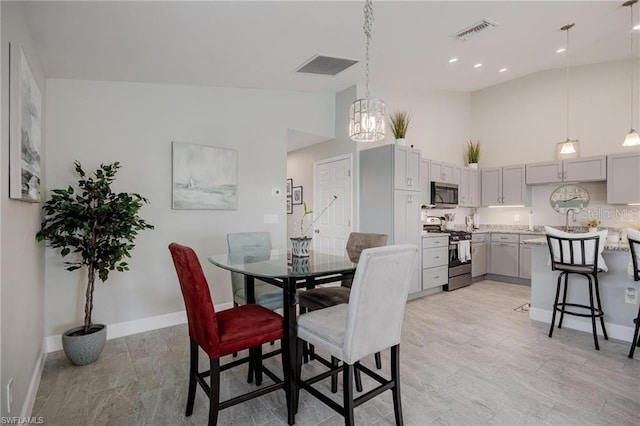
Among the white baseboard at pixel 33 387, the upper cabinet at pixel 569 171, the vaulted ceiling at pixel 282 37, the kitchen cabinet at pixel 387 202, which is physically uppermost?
the vaulted ceiling at pixel 282 37

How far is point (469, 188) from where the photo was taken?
5969mm

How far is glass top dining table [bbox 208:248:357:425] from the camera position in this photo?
189 centimetres

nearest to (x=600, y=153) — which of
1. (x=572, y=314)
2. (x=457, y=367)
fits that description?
(x=572, y=314)

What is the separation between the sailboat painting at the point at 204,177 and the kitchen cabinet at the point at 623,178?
17.6ft

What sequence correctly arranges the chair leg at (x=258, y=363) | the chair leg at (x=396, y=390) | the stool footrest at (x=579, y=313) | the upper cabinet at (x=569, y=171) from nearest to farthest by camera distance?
the chair leg at (x=396, y=390) < the chair leg at (x=258, y=363) < the stool footrest at (x=579, y=313) < the upper cabinet at (x=569, y=171)

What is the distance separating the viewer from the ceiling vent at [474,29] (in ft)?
10.1

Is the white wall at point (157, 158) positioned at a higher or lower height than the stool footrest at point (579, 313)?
higher

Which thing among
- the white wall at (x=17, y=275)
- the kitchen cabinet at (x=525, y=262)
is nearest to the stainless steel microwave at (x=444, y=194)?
the kitchen cabinet at (x=525, y=262)

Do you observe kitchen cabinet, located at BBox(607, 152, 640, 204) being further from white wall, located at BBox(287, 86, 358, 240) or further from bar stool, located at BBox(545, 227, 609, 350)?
white wall, located at BBox(287, 86, 358, 240)

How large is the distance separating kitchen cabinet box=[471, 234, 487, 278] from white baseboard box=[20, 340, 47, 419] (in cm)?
563

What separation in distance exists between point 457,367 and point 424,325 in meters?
0.97

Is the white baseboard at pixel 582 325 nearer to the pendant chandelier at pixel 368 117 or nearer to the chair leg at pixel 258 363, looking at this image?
the pendant chandelier at pixel 368 117

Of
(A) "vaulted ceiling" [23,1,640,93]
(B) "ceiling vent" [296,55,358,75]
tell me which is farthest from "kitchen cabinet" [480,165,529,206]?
(B) "ceiling vent" [296,55,358,75]

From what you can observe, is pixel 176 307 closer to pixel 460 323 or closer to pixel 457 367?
pixel 457 367
